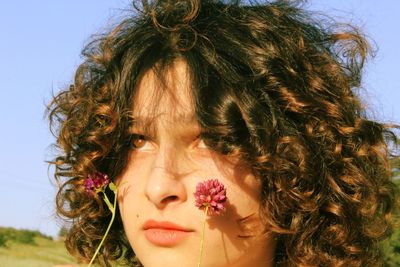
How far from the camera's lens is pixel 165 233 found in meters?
2.98

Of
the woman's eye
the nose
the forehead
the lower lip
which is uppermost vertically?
the forehead

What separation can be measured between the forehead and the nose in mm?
152

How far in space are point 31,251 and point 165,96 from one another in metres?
3.81

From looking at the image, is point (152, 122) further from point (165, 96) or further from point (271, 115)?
point (271, 115)

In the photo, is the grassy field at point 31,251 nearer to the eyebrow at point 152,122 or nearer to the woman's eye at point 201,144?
the eyebrow at point 152,122

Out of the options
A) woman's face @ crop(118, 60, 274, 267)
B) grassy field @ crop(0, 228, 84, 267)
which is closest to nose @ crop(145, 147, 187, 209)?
woman's face @ crop(118, 60, 274, 267)

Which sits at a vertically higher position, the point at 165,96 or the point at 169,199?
the point at 165,96

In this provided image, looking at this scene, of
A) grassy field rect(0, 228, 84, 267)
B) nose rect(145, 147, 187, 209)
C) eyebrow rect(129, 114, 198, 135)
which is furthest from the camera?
grassy field rect(0, 228, 84, 267)

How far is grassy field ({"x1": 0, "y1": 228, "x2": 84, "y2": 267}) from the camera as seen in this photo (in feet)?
18.6

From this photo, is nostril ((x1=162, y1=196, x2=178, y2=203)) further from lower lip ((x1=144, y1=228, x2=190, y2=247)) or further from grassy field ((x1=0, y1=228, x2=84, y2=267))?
grassy field ((x1=0, y1=228, x2=84, y2=267))

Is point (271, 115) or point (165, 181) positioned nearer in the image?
point (165, 181)

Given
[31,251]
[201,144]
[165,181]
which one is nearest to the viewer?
[165,181]

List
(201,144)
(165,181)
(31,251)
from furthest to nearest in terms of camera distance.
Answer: (31,251) → (201,144) → (165,181)

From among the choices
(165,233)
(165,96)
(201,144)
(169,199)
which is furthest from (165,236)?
(165,96)
